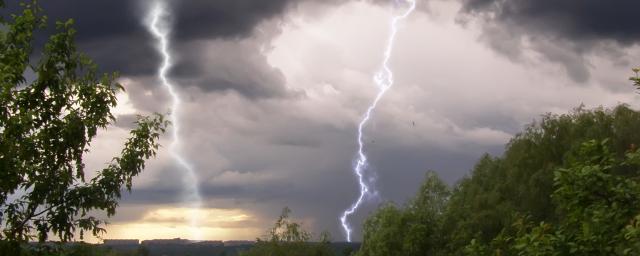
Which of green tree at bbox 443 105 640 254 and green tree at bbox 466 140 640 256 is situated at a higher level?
green tree at bbox 443 105 640 254

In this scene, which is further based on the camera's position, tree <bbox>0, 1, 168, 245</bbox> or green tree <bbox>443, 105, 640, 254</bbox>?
green tree <bbox>443, 105, 640, 254</bbox>

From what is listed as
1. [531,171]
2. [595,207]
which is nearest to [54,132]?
[595,207]

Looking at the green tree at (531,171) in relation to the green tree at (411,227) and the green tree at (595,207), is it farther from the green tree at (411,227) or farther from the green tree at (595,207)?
the green tree at (595,207)

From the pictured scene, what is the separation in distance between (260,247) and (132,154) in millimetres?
57520

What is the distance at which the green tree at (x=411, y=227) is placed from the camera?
51969 millimetres

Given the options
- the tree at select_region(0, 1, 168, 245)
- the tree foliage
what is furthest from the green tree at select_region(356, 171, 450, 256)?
the tree at select_region(0, 1, 168, 245)

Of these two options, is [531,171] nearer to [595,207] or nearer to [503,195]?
[503,195]

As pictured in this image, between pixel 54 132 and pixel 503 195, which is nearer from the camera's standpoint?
pixel 54 132

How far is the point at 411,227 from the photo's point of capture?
5256 centimetres

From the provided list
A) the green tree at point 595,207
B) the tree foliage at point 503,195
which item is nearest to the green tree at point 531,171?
the tree foliage at point 503,195

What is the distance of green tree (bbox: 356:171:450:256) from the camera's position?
5197 cm

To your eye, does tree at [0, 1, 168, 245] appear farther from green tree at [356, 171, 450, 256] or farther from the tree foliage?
green tree at [356, 171, 450, 256]

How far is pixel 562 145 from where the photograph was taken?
45000 millimetres

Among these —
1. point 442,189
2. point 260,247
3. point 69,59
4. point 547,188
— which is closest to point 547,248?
point 69,59
